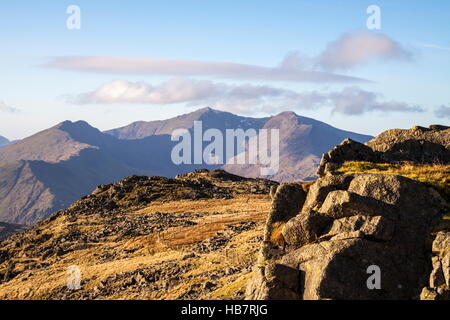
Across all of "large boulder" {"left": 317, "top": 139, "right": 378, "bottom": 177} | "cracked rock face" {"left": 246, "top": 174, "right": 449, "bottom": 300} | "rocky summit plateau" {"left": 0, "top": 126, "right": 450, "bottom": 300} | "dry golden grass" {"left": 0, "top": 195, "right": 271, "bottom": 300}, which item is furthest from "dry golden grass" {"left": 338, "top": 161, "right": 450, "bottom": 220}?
"dry golden grass" {"left": 0, "top": 195, "right": 271, "bottom": 300}

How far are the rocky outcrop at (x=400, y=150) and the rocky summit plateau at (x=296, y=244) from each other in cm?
8

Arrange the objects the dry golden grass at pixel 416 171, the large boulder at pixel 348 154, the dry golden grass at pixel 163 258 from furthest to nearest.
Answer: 1. the dry golden grass at pixel 163 258
2. the large boulder at pixel 348 154
3. the dry golden grass at pixel 416 171

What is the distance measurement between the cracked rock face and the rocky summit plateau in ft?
0.15

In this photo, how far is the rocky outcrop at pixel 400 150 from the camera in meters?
34.1

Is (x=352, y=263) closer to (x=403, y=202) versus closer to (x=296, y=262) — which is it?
(x=296, y=262)

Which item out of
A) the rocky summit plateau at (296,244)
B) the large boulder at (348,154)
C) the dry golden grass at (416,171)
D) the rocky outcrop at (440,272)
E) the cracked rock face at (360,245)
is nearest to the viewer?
the rocky outcrop at (440,272)

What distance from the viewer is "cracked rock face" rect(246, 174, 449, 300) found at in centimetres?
2123

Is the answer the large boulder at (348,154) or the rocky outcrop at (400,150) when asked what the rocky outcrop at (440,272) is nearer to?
the rocky outcrop at (400,150)

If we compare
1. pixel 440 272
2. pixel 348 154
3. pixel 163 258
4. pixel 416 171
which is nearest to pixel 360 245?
pixel 440 272

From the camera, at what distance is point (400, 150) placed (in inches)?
1388

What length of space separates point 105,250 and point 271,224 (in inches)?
1685

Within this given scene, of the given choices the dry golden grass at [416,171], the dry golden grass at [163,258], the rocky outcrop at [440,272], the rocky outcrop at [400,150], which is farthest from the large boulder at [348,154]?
the rocky outcrop at [440,272]

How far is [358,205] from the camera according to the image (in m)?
23.7
